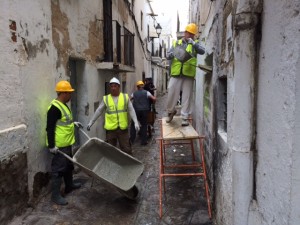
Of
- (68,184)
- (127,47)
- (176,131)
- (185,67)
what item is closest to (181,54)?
(185,67)

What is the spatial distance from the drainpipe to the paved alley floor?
195cm

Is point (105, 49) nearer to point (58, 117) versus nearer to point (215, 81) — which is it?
point (58, 117)

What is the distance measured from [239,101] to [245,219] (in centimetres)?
91

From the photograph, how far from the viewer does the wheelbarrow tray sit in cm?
487

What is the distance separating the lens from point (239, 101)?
96.3 inches

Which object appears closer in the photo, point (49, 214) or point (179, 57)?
point (49, 214)

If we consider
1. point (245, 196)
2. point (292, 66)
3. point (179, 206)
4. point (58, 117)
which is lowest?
point (179, 206)

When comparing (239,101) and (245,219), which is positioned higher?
(239,101)

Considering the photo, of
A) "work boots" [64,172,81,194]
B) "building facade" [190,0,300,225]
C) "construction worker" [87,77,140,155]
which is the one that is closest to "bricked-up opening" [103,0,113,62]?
"construction worker" [87,77,140,155]

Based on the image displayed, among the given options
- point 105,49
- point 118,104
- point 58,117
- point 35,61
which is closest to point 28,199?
point 58,117

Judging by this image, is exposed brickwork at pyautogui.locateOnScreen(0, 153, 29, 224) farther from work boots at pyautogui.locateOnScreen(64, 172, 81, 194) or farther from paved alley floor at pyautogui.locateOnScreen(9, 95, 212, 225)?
work boots at pyautogui.locateOnScreen(64, 172, 81, 194)

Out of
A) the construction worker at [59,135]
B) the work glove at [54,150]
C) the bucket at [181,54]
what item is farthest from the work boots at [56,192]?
the bucket at [181,54]

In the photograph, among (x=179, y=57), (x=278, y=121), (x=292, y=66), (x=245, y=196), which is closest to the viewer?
(x=292, y=66)

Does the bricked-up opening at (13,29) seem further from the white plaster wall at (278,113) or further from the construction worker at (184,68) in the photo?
the white plaster wall at (278,113)
